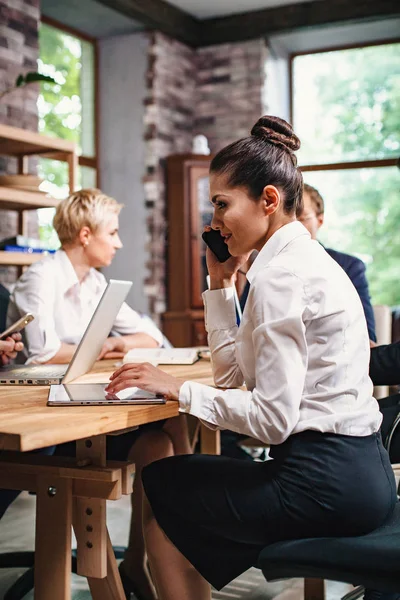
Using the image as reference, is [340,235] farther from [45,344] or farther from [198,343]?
[45,344]

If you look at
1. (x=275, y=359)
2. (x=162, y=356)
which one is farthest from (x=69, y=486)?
(x=162, y=356)

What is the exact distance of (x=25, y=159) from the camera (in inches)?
191

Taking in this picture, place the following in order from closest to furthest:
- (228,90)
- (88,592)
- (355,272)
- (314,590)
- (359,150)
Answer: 1. (314,590)
2. (88,592)
3. (355,272)
4. (359,150)
5. (228,90)

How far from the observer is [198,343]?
6.25 metres

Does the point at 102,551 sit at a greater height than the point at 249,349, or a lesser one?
lesser

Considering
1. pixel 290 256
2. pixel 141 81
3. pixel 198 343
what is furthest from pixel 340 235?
pixel 290 256

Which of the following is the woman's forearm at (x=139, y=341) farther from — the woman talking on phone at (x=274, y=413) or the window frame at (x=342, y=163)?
the window frame at (x=342, y=163)

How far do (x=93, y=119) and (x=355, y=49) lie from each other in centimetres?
230

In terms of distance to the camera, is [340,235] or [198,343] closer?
[198,343]

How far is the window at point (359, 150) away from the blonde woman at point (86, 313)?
380 centimetres

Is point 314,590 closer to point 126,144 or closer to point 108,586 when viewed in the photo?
point 108,586

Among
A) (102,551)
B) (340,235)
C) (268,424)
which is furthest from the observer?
(340,235)

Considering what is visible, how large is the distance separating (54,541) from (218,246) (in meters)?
0.75

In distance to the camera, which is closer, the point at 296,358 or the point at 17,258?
the point at 296,358
